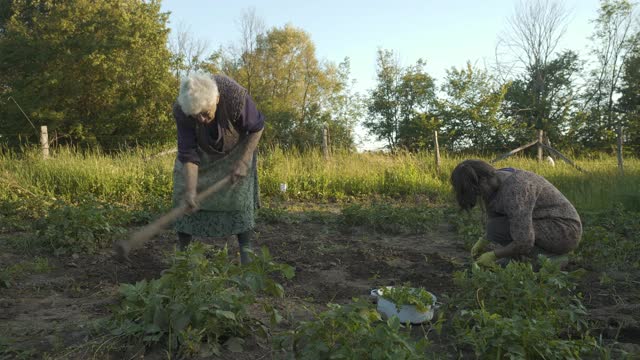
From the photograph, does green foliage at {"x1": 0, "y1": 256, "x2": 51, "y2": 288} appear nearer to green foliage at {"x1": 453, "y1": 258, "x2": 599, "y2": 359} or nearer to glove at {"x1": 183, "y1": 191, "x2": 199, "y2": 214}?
glove at {"x1": 183, "y1": 191, "x2": 199, "y2": 214}

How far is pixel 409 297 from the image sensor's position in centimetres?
241

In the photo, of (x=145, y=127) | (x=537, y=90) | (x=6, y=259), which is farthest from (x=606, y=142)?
(x=6, y=259)

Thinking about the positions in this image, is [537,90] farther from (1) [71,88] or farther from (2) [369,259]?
(2) [369,259]

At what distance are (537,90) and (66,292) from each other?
24469 mm

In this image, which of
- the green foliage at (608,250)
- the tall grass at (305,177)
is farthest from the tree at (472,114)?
the green foliage at (608,250)

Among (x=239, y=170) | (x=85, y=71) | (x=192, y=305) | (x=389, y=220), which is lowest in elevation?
(x=389, y=220)

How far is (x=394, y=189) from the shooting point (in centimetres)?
945

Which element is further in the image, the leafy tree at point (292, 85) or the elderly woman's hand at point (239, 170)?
the leafy tree at point (292, 85)

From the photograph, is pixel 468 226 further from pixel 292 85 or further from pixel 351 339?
pixel 292 85

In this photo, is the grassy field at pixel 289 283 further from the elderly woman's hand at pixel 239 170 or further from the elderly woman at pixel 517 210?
the elderly woman's hand at pixel 239 170

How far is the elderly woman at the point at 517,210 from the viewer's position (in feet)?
10.4

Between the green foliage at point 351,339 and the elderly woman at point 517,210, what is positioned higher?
the elderly woman at point 517,210

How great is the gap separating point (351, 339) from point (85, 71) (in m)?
18.1

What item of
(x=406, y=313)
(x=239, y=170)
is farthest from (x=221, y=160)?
(x=406, y=313)
